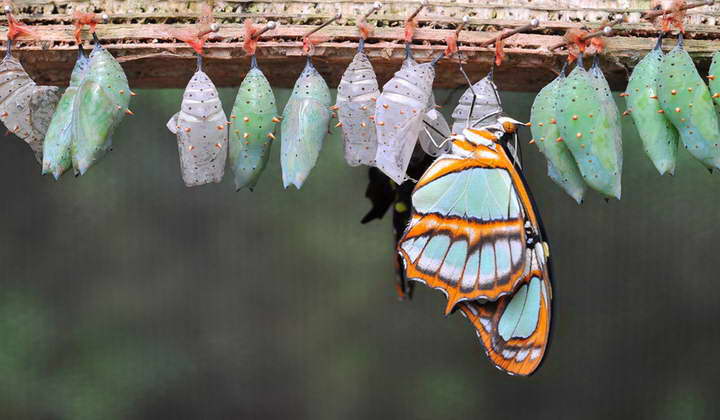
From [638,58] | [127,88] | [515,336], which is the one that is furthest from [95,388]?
[638,58]

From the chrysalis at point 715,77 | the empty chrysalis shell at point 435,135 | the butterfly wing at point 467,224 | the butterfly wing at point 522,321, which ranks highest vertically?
the chrysalis at point 715,77

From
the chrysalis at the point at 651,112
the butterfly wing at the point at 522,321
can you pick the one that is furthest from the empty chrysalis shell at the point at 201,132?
the chrysalis at the point at 651,112

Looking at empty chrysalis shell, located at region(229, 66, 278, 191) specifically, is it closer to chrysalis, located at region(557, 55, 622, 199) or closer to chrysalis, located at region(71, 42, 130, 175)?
chrysalis, located at region(71, 42, 130, 175)

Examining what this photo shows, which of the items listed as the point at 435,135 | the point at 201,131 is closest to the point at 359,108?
the point at 435,135

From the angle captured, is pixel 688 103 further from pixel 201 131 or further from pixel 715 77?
pixel 201 131

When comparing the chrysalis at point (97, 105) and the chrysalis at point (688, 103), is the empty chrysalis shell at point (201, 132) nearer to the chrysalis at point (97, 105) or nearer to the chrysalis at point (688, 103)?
the chrysalis at point (97, 105)

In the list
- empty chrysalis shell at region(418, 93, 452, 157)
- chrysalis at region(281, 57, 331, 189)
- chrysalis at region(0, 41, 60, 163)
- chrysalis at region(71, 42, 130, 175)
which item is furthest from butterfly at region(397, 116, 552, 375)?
chrysalis at region(0, 41, 60, 163)
